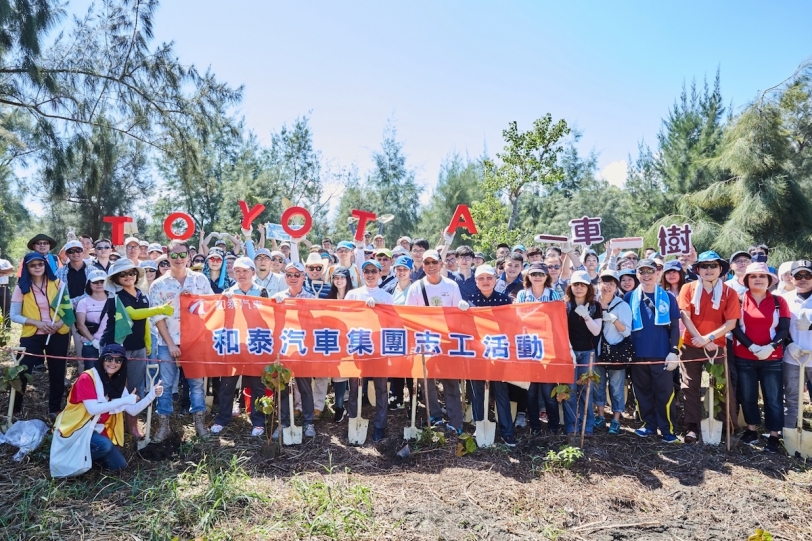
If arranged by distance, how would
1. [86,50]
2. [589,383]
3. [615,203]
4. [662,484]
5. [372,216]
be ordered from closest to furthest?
[662,484] → [589,383] → [86,50] → [372,216] → [615,203]

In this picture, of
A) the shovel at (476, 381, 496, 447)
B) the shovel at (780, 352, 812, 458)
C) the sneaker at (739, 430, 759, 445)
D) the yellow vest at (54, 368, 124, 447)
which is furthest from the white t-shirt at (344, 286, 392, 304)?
the shovel at (780, 352, 812, 458)

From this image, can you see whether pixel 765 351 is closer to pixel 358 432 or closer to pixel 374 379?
pixel 374 379

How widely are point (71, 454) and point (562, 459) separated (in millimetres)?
4607

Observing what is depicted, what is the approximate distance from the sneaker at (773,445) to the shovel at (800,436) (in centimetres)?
8

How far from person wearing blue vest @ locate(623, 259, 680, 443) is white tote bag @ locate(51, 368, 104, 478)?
558cm

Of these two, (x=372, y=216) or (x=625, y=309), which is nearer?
(x=625, y=309)

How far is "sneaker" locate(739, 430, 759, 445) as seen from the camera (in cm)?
578

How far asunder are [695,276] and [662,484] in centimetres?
416

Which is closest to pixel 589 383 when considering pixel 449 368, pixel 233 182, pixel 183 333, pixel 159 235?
pixel 449 368

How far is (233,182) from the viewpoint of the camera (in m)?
26.5

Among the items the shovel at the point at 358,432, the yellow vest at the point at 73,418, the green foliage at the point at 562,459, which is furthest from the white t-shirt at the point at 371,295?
the yellow vest at the point at 73,418

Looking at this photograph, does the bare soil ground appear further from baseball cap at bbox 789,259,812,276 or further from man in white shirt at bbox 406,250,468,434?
baseball cap at bbox 789,259,812,276

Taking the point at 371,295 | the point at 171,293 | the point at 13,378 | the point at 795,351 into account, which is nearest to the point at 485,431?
the point at 371,295

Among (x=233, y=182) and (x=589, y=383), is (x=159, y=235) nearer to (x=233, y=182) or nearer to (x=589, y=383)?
(x=233, y=182)
